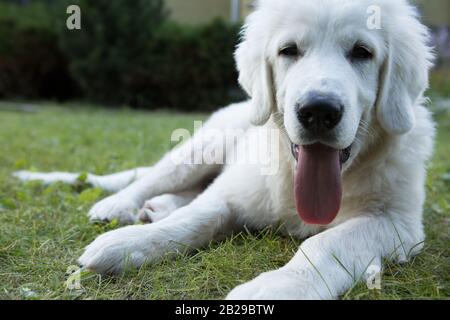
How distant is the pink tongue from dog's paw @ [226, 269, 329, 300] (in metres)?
0.52

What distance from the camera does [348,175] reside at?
111 inches

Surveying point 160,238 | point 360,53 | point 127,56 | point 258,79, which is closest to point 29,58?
point 127,56

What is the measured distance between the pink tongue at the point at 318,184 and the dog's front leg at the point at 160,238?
523mm

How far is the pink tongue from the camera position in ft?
8.46

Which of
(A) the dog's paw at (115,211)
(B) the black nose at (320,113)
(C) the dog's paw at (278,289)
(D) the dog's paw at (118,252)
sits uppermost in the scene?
(B) the black nose at (320,113)

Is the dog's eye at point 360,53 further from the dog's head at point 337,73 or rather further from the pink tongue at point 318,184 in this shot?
Answer: the pink tongue at point 318,184

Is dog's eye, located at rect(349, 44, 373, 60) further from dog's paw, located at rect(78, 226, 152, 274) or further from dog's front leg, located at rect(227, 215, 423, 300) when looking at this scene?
dog's paw, located at rect(78, 226, 152, 274)

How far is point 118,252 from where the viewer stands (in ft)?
8.19

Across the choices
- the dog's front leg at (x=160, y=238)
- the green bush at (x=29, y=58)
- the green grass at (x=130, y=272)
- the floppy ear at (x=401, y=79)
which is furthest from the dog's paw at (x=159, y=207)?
the green bush at (x=29, y=58)

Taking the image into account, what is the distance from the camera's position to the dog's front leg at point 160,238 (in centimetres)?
248

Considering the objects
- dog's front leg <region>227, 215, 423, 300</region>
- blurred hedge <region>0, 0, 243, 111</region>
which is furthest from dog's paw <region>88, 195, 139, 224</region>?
blurred hedge <region>0, 0, 243, 111</region>

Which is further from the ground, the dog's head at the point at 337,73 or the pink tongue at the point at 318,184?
the dog's head at the point at 337,73

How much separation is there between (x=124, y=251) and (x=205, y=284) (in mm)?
422
